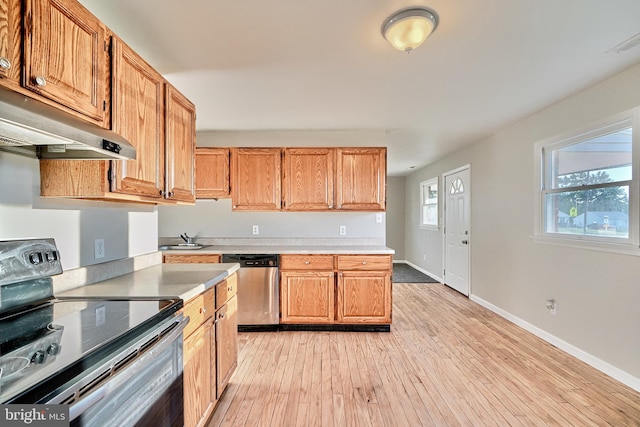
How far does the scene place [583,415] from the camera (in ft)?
6.17

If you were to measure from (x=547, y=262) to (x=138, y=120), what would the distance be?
379 centimetres

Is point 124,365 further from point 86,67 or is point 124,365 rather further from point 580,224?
point 580,224

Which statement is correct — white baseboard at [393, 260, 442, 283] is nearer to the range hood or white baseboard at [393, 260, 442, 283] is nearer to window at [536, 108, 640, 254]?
window at [536, 108, 640, 254]

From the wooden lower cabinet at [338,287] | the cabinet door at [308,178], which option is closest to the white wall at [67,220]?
the wooden lower cabinet at [338,287]

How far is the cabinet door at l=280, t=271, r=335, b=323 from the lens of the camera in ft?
10.5

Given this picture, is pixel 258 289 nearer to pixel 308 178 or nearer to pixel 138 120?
pixel 308 178

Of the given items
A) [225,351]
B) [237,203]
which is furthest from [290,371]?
[237,203]

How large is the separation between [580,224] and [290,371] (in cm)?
294

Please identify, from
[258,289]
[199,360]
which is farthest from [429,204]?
[199,360]

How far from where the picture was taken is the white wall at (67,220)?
4.07 ft

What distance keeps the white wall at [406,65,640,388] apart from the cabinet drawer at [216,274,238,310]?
3.01 metres

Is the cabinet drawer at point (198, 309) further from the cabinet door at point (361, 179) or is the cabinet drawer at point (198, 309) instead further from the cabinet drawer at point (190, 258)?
the cabinet door at point (361, 179)

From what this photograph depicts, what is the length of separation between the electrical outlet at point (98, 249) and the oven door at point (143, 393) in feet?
2.60

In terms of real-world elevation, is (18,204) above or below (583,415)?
above
